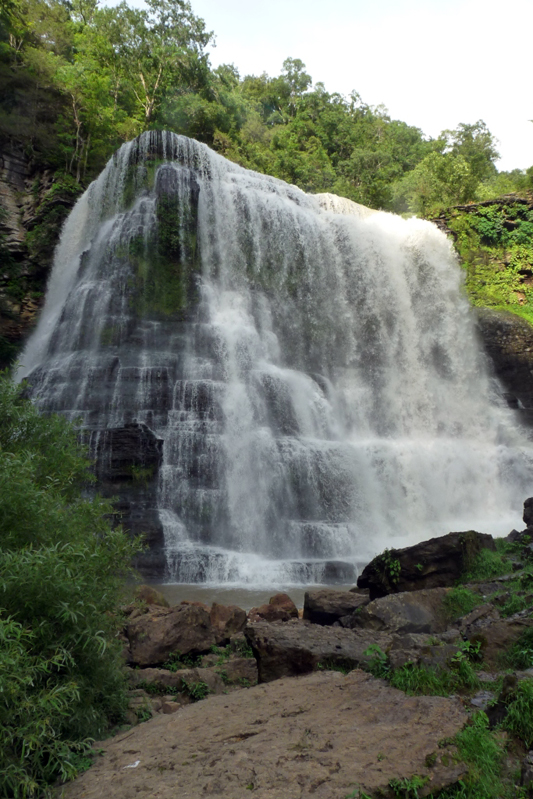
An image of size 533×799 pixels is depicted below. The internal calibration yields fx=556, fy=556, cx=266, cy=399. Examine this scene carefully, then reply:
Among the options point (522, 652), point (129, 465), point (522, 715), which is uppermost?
point (129, 465)

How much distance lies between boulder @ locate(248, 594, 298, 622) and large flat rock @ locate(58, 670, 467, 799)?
3.63 metres

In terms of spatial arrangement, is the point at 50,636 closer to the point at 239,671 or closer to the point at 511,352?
the point at 239,671

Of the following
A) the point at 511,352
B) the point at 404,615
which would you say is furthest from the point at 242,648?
the point at 511,352

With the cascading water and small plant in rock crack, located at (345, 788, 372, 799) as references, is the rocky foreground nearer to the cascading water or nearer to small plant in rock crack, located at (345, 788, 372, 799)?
small plant in rock crack, located at (345, 788, 372, 799)

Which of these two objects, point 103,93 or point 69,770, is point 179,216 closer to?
point 103,93

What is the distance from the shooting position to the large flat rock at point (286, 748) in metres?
3.25

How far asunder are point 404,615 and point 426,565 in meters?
2.22

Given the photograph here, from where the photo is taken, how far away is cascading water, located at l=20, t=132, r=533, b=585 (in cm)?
1442

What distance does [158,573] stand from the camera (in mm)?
12445

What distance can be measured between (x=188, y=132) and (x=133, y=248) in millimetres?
17884

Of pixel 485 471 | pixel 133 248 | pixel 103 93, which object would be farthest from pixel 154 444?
pixel 103 93

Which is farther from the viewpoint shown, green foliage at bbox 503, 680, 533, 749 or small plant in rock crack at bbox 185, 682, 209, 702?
small plant in rock crack at bbox 185, 682, 209, 702

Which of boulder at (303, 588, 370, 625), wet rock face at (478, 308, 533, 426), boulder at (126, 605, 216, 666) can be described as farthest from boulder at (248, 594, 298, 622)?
wet rock face at (478, 308, 533, 426)

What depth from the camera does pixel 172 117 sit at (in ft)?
107
